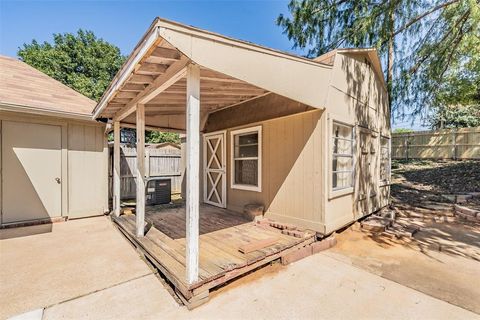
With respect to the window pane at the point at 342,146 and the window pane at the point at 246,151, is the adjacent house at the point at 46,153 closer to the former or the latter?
the window pane at the point at 246,151

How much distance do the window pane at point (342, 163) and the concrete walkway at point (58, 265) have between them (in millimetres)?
3727

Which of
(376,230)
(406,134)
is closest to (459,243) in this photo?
(376,230)

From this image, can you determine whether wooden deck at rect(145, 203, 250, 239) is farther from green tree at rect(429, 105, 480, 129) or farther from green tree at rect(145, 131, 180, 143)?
green tree at rect(429, 105, 480, 129)

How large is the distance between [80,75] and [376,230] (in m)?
21.3

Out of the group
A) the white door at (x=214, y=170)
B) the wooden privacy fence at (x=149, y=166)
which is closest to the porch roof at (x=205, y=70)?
the white door at (x=214, y=170)

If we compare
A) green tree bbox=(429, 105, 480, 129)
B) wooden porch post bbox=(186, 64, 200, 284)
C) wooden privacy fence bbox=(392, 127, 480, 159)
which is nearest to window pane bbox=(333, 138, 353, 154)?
wooden porch post bbox=(186, 64, 200, 284)

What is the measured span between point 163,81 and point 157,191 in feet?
14.7

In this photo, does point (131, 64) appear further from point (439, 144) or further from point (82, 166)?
point (439, 144)

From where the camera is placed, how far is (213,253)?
10.2 ft

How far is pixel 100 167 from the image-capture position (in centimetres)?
612

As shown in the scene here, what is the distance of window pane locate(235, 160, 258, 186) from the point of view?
5210 millimetres

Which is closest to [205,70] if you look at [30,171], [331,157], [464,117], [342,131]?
[331,157]

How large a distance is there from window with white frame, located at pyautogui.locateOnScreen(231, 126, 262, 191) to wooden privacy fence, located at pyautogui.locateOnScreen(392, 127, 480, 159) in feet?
42.7

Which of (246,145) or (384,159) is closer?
(246,145)
